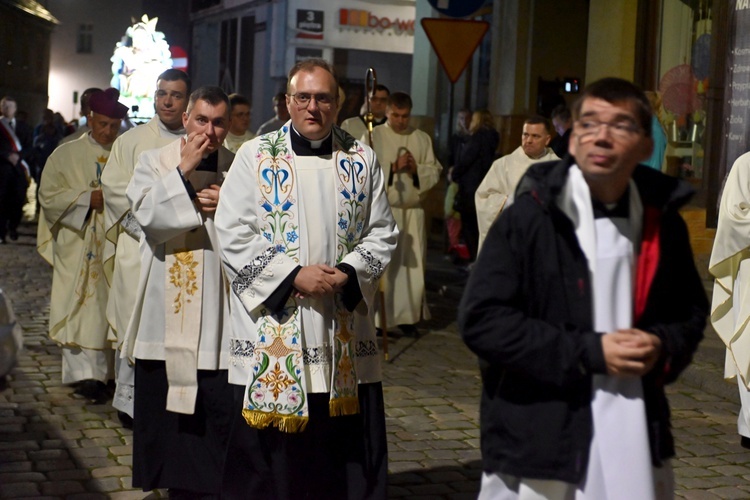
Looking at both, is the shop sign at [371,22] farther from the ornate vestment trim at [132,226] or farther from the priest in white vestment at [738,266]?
the ornate vestment trim at [132,226]

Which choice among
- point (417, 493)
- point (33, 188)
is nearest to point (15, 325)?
point (417, 493)

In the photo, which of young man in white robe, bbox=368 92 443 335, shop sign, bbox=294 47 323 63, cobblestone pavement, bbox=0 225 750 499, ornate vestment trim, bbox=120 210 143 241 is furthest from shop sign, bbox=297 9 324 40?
ornate vestment trim, bbox=120 210 143 241

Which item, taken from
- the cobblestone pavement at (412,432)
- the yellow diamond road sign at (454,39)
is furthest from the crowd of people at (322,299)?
the yellow diamond road sign at (454,39)

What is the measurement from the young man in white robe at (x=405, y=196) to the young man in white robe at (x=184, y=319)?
5371 millimetres

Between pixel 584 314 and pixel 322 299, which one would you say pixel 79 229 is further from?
pixel 584 314

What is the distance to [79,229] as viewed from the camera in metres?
8.45

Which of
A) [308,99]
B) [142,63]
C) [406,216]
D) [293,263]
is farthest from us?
[142,63]

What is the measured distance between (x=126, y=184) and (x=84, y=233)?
1.67m

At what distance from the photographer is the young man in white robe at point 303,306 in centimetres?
481

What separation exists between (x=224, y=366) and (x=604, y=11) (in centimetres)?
1141

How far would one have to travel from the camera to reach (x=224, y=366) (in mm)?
5645

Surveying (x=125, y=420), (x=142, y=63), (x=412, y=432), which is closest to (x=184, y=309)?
(x=125, y=420)

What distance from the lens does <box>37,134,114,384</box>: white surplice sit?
8422 millimetres

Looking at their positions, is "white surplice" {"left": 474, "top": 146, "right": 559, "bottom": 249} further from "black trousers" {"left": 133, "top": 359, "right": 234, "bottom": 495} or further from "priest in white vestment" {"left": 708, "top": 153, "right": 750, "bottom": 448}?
"black trousers" {"left": 133, "top": 359, "right": 234, "bottom": 495}
